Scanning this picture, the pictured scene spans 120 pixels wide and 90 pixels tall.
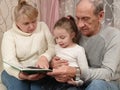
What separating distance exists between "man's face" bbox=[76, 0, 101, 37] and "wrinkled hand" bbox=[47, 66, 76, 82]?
29cm

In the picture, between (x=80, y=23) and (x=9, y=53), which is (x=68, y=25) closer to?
(x=80, y=23)

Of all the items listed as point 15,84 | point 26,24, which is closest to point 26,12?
point 26,24

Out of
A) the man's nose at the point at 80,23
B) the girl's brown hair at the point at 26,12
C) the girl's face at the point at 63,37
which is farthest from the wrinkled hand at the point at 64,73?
the girl's brown hair at the point at 26,12

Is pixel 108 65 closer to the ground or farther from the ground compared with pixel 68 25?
closer to the ground

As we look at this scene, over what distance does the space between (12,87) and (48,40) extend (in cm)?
41

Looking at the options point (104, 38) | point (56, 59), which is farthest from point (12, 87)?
point (104, 38)

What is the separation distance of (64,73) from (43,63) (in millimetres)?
201

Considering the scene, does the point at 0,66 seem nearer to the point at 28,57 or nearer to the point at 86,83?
the point at 28,57

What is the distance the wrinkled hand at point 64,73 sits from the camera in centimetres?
169

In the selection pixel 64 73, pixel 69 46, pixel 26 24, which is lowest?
pixel 64 73

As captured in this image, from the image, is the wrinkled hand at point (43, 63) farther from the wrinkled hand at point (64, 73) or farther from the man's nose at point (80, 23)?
the man's nose at point (80, 23)

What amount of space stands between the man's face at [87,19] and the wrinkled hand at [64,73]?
0.29 m

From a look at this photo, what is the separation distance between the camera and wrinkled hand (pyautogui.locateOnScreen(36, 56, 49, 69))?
1796 millimetres

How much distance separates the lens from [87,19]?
1.83 metres
